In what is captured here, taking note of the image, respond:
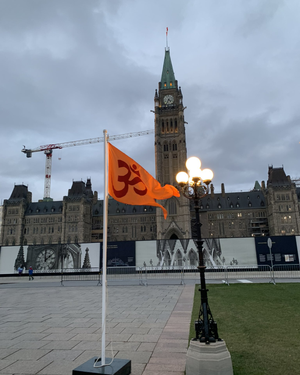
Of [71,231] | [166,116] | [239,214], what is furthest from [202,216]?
[71,231]

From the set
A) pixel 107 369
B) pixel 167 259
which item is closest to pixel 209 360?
pixel 107 369

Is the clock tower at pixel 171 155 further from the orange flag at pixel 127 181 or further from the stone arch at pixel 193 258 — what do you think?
the orange flag at pixel 127 181

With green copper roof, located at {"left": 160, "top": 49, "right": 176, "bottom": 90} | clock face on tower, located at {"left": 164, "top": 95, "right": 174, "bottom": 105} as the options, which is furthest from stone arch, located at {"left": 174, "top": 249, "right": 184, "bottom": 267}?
green copper roof, located at {"left": 160, "top": 49, "right": 176, "bottom": 90}

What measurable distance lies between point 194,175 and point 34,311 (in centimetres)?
1006

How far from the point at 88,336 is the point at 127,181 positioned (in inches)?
193

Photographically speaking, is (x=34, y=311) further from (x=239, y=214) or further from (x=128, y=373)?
(x=239, y=214)

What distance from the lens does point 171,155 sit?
88.1 m

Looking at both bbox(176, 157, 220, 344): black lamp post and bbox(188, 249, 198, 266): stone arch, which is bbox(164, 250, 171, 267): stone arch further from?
bbox(176, 157, 220, 344): black lamp post

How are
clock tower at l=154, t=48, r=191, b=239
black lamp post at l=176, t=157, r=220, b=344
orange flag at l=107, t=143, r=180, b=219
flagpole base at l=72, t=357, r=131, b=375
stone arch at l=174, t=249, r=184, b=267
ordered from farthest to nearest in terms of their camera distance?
clock tower at l=154, t=48, r=191, b=239 → stone arch at l=174, t=249, r=184, b=267 → orange flag at l=107, t=143, r=180, b=219 → black lamp post at l=176, t=157, r=220, b=344 → flagpole base at l=72, t=357, r=131, b=375

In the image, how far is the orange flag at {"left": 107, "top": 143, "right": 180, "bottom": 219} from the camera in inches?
265

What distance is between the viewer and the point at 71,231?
92875 millimetres

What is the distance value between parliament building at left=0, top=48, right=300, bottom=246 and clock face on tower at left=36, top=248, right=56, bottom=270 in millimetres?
48215

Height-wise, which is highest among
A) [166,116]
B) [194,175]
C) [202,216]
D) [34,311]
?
[166,116]

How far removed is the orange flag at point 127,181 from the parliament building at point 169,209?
249 ft
